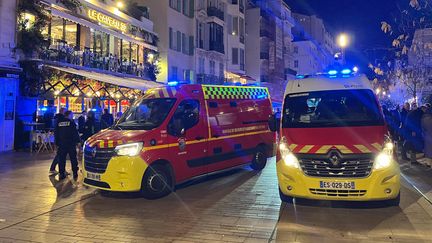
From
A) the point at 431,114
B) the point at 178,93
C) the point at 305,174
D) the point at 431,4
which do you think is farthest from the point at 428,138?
the point at 178,93

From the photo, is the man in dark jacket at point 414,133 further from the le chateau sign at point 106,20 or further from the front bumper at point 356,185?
the le chateau sign at point 106,20

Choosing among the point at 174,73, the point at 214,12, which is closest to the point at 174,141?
the point at 174,73

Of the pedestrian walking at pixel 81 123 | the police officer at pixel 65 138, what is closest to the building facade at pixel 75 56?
the pedestrian walking at pixel 81 123

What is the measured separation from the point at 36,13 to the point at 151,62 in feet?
37.4

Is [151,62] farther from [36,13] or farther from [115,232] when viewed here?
[115,232]

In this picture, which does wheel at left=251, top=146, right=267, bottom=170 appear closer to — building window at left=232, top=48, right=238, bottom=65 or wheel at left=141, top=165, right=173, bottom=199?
wheel at left=141, top=165, right=173, bottom=199

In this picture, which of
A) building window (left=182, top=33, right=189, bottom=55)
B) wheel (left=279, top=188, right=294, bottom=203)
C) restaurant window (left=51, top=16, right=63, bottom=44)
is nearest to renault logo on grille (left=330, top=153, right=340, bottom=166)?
wheel (left=279, top=188, right=294, bottom=203)

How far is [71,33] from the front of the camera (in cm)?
2114

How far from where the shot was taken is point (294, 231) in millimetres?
6047

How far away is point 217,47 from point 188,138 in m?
28.2

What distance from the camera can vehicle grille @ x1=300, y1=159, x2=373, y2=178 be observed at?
670 centimetres

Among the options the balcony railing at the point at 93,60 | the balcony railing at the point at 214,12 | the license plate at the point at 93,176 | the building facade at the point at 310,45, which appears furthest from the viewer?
the building facade at the point at 310,45

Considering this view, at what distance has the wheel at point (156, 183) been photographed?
26.8ft

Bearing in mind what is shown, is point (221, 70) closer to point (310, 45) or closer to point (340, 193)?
point (340, 193)
